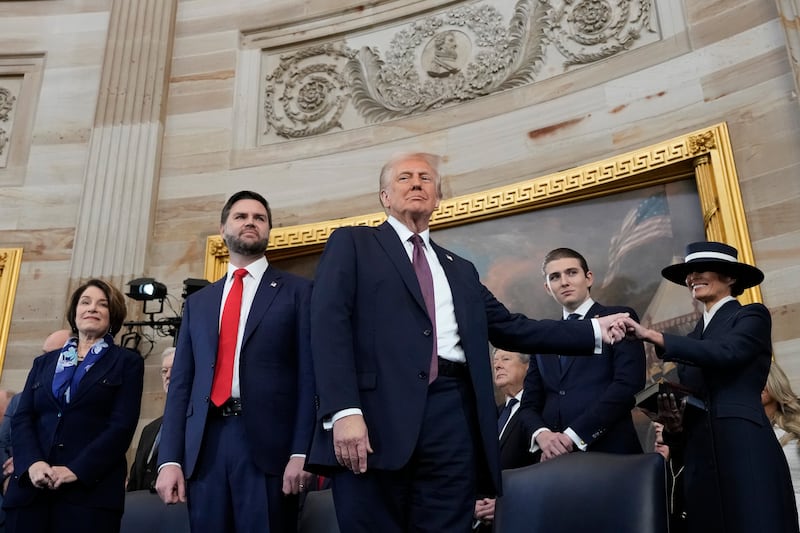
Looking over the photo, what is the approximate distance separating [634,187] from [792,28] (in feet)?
4.17

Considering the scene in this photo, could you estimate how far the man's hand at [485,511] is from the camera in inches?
141

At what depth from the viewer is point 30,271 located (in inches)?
266

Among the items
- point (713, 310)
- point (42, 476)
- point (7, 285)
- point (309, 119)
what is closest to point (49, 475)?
point (42, 476)

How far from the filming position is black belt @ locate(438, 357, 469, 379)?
2307 mm

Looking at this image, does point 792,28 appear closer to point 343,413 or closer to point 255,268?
point 255,268

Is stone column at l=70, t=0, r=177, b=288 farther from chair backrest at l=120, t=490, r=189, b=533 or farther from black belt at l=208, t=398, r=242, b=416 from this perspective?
black belt at l=208, t=398, r=242, b=416

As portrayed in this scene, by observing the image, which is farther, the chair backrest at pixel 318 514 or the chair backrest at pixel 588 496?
the chair backrest at pixel 318 514

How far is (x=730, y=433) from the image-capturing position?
2.99 meters

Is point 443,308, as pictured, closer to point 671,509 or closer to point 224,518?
point 224,518

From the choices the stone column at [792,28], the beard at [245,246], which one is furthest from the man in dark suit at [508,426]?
the stone column at [792,28]

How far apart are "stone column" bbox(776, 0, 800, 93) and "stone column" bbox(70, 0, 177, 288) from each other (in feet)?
16.0

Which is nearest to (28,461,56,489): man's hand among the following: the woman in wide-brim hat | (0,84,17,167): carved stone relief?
the woman in wide-brim hat

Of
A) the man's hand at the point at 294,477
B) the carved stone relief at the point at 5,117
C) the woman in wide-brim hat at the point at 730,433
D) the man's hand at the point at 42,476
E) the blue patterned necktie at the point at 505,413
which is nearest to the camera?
the man's hand at the point at 294,477

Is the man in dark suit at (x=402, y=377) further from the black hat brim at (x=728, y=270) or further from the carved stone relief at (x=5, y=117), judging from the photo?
the carved stone relief at (x=5, y=117)
